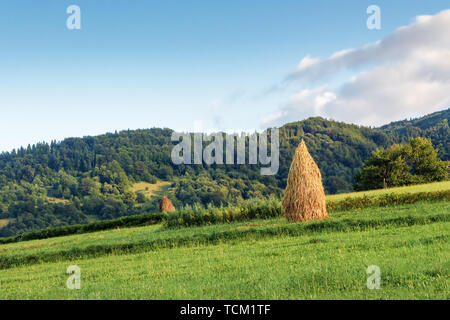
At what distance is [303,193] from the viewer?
16.1 m

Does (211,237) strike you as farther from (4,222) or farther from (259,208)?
(4,222)

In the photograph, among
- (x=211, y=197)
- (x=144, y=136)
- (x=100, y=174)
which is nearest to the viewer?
(x=211, y=197)

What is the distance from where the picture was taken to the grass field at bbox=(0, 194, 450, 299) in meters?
6.32

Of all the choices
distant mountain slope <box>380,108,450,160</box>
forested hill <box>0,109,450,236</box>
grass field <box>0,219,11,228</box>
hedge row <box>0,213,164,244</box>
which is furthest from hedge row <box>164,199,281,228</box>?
grass field <box>0,219,11,228</box>

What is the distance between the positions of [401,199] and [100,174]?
354 feet

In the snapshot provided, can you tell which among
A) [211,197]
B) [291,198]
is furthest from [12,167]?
[291,198]

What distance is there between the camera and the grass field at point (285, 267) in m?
6.32

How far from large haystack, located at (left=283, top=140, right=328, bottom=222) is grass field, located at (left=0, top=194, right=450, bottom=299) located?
1359 mm

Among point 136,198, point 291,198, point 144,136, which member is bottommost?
point 136,198

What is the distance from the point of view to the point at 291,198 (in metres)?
16.3

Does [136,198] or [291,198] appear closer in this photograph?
[291,198]

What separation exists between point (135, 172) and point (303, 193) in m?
111

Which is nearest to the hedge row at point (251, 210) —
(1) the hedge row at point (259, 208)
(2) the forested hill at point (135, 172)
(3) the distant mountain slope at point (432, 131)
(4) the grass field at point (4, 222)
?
(1) the hedge row at point (259, 208)
